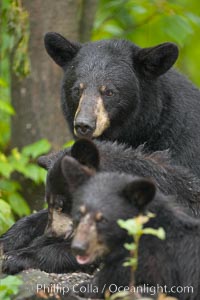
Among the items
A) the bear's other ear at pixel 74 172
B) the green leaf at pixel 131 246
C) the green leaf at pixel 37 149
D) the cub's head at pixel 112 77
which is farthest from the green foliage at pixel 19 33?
the green leaf at pixel 131 246

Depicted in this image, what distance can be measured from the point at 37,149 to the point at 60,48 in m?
2.18

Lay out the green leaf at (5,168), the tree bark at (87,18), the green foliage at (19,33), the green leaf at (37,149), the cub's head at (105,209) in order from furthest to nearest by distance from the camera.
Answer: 1. the tree bark at (87,18)
2. the green leaf at (37,149)
3. the green leaf at (5,168)
4. the green foliage at (19,33)
5. the cub's head at (105,209)

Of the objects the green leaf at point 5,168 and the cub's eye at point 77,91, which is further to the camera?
the green leaf at point 5,168

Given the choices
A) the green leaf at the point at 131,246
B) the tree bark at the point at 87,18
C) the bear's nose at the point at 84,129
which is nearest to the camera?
the green leaf at the point at 131,246

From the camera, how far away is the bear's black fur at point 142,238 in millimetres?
6531

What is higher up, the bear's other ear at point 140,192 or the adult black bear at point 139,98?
the adult black bear at point 139,98

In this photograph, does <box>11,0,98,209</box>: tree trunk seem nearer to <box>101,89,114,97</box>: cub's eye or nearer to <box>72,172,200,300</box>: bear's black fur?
<box>101,89,114,97</box>: cub's eye

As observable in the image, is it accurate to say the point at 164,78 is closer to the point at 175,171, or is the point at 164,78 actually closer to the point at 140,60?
the point at 140,60

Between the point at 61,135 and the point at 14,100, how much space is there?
76 centimetres

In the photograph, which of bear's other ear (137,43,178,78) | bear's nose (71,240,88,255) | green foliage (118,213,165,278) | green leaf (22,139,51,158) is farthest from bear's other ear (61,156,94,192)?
green leaf (22,139,51,158)

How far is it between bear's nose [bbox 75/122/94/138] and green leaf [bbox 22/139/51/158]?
270 centimetres

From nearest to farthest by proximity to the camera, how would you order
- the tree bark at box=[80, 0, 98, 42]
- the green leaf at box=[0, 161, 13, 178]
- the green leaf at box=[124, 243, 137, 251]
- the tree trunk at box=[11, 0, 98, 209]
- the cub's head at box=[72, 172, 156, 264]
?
the green leaf at box=[124, 243, 137, 251] < the cub's head at box=[72, 172, 156, 264] < the green leaf at box=[0, 161, 13, 178] < the tree trunk at box=[11, 0, 98, 209] < the tree bark at box=[80, 0, 98, 42]

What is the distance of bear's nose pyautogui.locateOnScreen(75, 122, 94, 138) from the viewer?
28.3ft

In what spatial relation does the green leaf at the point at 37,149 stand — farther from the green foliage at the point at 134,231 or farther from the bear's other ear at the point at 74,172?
the green foliage at the point at 134,231
